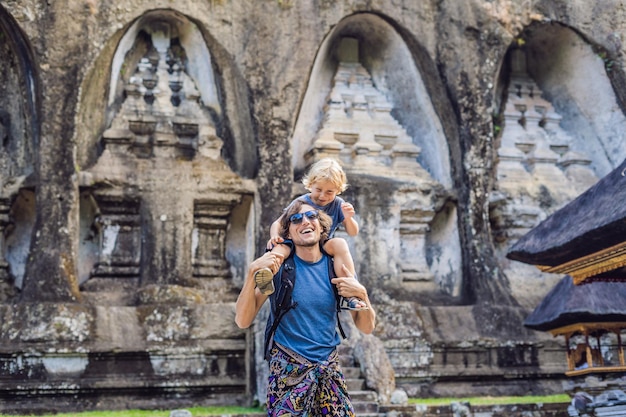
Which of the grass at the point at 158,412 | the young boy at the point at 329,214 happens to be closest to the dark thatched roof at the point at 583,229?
the young boy at the point at 329,214

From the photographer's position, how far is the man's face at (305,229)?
457cm

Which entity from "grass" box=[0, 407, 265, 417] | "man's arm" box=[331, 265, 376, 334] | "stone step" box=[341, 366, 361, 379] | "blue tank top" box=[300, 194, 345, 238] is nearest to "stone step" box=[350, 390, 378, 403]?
"stone step" box=[341, 366, 361, 379]

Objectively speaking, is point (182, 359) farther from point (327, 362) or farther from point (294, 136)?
point (327, 362)

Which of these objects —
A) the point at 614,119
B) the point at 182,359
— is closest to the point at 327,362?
the point at 182,359

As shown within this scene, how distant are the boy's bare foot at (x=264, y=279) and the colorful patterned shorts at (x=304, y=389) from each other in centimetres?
33

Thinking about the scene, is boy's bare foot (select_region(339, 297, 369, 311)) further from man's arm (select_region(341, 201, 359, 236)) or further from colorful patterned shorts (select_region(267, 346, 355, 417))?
man's arm (select_region(341, 201, 359, 236))

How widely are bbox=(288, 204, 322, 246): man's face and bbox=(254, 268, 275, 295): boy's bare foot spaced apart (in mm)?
362

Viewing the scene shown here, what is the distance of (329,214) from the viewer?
16.5 feet

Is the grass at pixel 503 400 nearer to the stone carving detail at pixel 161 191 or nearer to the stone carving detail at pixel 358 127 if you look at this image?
the stone carving detail at pixel 161 191

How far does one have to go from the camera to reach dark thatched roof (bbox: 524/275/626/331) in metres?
9.02

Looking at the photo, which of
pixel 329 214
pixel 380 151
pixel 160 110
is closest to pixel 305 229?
pixel 329 214

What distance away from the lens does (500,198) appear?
13172 mm

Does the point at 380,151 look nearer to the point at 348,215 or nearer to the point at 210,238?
the point at 210,238

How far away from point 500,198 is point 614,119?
2091mm
